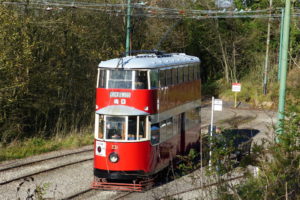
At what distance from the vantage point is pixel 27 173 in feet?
54.6

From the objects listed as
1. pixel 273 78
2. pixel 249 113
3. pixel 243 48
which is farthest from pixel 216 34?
Result: pixel 249 113

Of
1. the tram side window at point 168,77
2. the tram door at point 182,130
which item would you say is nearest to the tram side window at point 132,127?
the tram side window at point 168,77

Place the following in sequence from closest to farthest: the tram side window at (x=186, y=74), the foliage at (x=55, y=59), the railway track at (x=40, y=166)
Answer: the railway track at (x=40, y=166) → the tram side window at (x=186, y=74) → the foliage at (x=55, y=59)

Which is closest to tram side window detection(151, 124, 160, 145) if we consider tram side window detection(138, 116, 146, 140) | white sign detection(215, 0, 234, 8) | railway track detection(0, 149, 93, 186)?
tram side window detection(138, 116, 146, 140)

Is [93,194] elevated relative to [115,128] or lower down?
lower down

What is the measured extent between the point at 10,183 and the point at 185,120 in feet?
20.3

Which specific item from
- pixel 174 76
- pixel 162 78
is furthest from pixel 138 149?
→ pixel 174 76

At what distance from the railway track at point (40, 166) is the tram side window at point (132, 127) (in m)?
3.65

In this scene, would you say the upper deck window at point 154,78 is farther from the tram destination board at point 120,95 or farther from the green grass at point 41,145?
the green grass at point 41,145

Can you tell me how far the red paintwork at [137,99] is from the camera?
14273 mm

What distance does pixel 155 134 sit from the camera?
1477 cm

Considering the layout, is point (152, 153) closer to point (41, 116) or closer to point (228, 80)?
point (41, 116)

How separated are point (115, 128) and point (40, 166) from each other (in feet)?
15.6

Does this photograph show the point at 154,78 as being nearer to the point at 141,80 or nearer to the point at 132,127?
the point at 141,80
